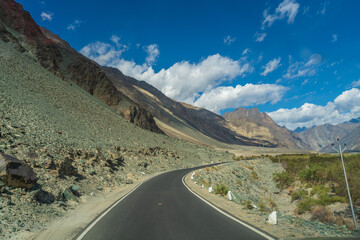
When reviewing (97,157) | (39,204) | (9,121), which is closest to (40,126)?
(9,121)

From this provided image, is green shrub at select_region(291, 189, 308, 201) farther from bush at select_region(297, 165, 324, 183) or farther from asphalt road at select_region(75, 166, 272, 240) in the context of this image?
asphalt road at select_region(75, 166, 272, 240)

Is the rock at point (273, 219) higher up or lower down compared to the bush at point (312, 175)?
lower down

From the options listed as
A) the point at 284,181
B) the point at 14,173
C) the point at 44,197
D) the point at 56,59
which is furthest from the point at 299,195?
the point at 56,59

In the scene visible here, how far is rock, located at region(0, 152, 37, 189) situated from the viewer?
872 centimetres

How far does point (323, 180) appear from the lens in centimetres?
2373

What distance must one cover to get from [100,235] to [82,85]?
67.5m

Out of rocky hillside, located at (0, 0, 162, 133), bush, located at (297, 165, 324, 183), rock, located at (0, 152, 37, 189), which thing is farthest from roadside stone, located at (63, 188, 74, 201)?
rocky hillside, located at (0, 0, 162, 133)

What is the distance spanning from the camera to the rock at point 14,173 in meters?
8.72

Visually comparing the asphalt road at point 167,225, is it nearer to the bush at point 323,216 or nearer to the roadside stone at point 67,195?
the roadside stone at point 67,195

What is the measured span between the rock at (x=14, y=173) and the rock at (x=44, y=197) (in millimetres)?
519

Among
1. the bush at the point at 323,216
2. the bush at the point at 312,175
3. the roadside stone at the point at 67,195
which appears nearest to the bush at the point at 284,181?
the bush at the point at 312,175

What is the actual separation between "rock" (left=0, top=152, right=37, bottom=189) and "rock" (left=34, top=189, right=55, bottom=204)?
52 centimetres

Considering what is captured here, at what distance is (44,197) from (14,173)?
75.1 inches

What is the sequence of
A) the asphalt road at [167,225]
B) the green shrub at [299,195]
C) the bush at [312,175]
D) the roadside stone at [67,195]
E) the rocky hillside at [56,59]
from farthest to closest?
the rocky hillside at [56,59]
the bush at [312,175]
the green shrub at [299,195]
the roadside stone at [67,195]
the asphalt road at [167,225]
